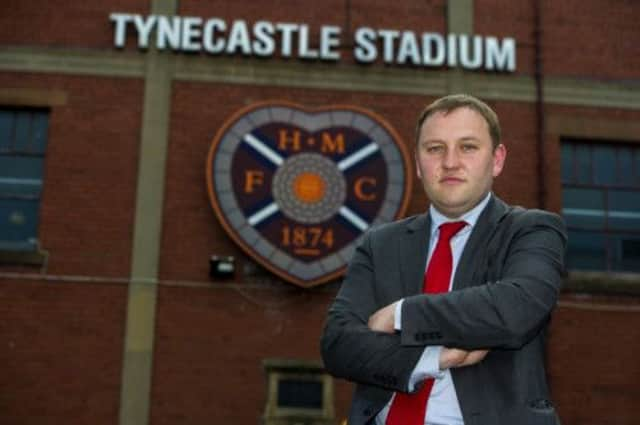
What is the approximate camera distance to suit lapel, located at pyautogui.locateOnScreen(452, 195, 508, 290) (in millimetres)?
2266

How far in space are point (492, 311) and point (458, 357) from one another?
0.15m

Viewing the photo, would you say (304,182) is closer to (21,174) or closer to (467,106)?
(21,174)

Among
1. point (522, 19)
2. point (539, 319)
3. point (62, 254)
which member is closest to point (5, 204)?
point (62, 254)

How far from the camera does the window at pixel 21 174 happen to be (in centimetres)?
1026

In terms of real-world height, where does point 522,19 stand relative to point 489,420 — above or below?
above

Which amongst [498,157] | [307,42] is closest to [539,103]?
[307,42]

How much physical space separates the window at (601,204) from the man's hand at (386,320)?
9.05 m

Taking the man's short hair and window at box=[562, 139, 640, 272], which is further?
window at box=[562, 139, 640, 272]

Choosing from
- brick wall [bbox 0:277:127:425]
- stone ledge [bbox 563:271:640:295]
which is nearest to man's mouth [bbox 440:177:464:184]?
brick wall [bbox 0:277:127:425]

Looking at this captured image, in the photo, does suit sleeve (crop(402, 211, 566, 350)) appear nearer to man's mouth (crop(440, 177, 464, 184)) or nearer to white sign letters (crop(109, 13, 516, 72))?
man's mouth (crop(440, 177, 464, 184))

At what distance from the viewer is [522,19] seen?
11352 mm

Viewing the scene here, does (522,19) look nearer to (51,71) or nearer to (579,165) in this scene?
(579,165)

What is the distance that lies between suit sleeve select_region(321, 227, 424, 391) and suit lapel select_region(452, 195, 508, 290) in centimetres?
25

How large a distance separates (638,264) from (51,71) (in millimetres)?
8069
